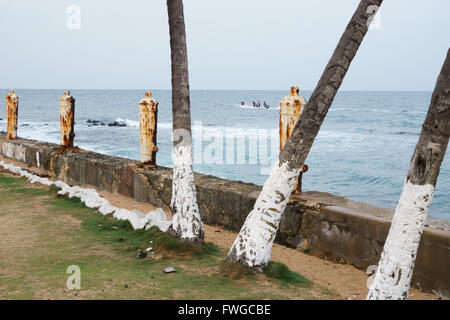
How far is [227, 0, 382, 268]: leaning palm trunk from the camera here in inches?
173

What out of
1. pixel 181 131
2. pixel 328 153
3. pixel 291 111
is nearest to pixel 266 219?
pixel 181 131

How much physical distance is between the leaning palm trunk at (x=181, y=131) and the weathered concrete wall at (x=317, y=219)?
1.15 meters

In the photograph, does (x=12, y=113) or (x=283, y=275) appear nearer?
(x=283, y=275)

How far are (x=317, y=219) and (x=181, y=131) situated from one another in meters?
1.93

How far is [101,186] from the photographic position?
933 cm

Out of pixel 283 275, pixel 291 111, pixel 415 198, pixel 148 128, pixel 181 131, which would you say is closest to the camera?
pixel 415 198

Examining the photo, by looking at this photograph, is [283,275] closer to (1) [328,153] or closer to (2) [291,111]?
(2) [291,111]

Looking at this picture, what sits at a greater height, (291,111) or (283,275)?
(291,111)

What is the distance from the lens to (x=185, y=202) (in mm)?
5504

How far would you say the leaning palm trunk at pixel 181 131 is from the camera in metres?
5.52

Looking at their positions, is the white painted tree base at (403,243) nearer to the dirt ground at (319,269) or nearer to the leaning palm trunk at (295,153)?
the dirt ground at (319,269)

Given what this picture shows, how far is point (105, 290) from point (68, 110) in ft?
24.4

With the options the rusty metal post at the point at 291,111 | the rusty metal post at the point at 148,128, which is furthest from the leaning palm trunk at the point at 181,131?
the rusty metal post at the point at 148,128

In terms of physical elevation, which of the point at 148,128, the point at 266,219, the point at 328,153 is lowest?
the point at 328,153
